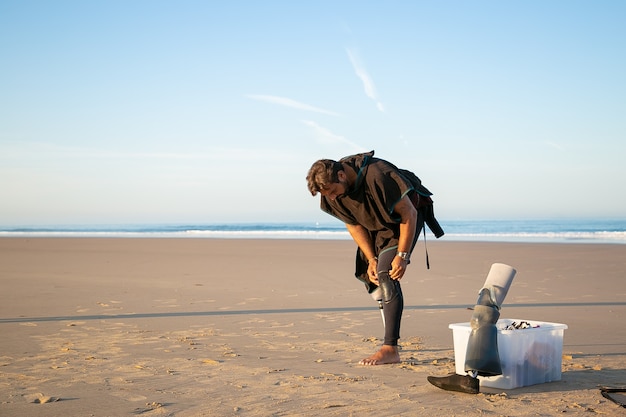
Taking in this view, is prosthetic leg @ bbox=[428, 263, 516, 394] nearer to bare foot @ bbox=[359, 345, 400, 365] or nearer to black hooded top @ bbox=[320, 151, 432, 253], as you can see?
bare foot @ bbox=[359, 345, 400, 365]

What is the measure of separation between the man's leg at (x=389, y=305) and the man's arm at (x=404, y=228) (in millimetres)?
123

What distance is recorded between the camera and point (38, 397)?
165 inches

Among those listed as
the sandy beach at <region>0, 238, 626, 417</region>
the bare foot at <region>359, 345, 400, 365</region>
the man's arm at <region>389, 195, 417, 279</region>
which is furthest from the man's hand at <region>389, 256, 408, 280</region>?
the sandy beach at <region>0, 238, 626, 417</region>

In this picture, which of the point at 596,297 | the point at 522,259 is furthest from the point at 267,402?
the point at 522,259

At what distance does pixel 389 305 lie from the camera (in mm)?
5355

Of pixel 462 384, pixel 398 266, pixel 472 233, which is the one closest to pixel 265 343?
pixel 398 266

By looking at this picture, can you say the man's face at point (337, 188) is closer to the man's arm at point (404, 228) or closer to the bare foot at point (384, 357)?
the man's arm at point (404, 228)

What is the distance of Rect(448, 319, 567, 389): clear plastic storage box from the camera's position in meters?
4.51

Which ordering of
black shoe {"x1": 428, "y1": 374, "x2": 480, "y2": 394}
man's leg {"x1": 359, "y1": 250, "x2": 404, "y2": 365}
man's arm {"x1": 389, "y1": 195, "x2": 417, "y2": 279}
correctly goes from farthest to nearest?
man's leg {"x1": 359, "y1": 250, "x2": 404, "y2": 365} < man's arm {"x1": 389, "y1": 195, "x2": 417, "y2": 279} < black shoe {"x1": 428, "y1": 374, "x2": 480, "y2": 394}

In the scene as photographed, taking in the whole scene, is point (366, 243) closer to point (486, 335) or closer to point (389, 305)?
point (389, 305)

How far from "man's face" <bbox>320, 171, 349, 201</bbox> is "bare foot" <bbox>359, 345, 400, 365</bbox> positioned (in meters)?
1.25

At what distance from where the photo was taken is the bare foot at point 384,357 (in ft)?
17.2

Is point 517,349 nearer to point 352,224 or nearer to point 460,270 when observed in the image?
point 352,224

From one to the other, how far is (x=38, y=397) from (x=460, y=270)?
10.8 m
